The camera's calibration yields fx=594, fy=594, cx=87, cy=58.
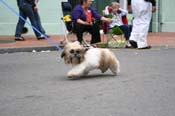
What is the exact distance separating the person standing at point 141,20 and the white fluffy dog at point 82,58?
17.6ft

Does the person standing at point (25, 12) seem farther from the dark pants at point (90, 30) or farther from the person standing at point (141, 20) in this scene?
the person standing at point (141, 20)

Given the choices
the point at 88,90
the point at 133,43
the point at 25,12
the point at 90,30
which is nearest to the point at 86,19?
the point at 90,30

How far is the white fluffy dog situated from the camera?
898 cm

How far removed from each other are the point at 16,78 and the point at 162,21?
13628mm

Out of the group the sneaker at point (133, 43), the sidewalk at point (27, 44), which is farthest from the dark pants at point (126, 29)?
the sneaker at point (133, 43)

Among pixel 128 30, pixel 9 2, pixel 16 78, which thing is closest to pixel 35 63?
pixel 16 78

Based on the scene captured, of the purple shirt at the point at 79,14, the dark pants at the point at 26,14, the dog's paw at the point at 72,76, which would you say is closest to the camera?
the dog's paw at the point at 72,76

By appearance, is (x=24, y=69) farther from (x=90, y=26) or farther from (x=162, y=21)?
(x=162, y=21)

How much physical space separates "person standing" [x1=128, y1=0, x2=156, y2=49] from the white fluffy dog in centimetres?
537

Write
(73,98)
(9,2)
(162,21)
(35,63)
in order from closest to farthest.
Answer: (73,98) → (35,63) → (9,2) → (162,21)

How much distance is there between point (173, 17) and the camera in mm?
22766

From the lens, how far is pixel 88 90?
8.15 metres

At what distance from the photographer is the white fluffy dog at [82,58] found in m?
8.98

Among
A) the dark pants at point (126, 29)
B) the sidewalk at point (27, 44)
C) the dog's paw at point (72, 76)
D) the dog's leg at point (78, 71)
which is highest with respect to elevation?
the dog's leg at point (78, 71)
